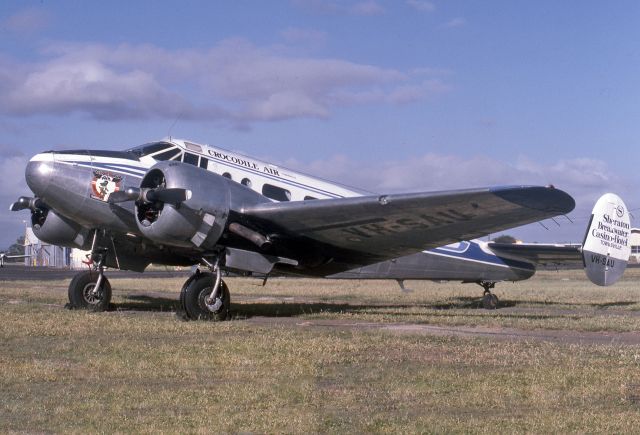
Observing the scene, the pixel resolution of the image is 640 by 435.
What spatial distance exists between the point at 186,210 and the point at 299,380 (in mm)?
5422

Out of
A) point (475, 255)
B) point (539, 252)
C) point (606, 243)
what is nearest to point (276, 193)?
point (475, 255)

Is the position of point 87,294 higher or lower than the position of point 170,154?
lower

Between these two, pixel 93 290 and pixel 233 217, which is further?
pixel 93 290

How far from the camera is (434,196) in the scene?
11938mm

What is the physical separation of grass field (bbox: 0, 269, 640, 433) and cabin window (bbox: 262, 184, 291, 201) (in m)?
2.97

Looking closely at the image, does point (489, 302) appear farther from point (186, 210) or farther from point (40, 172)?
point (40, 172)

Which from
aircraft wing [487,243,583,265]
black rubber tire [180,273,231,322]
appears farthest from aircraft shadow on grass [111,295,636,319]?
aircraft wing [487,243,583,265]

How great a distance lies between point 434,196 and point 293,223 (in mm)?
2665

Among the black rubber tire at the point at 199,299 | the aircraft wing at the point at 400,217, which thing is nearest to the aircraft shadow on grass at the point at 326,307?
the black rubber tire at the point at 199,299

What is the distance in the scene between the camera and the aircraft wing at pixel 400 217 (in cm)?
1164

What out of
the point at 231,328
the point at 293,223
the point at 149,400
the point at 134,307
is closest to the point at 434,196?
the point at 293,223

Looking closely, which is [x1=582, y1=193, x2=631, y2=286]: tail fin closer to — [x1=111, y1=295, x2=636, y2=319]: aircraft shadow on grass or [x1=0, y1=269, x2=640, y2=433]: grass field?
[x1=111, y1=295, x2=636, y2=319]: aircraft shadow on grass

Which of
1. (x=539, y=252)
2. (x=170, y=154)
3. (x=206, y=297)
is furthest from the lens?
(x=539, y=252)

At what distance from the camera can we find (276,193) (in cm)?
1502
